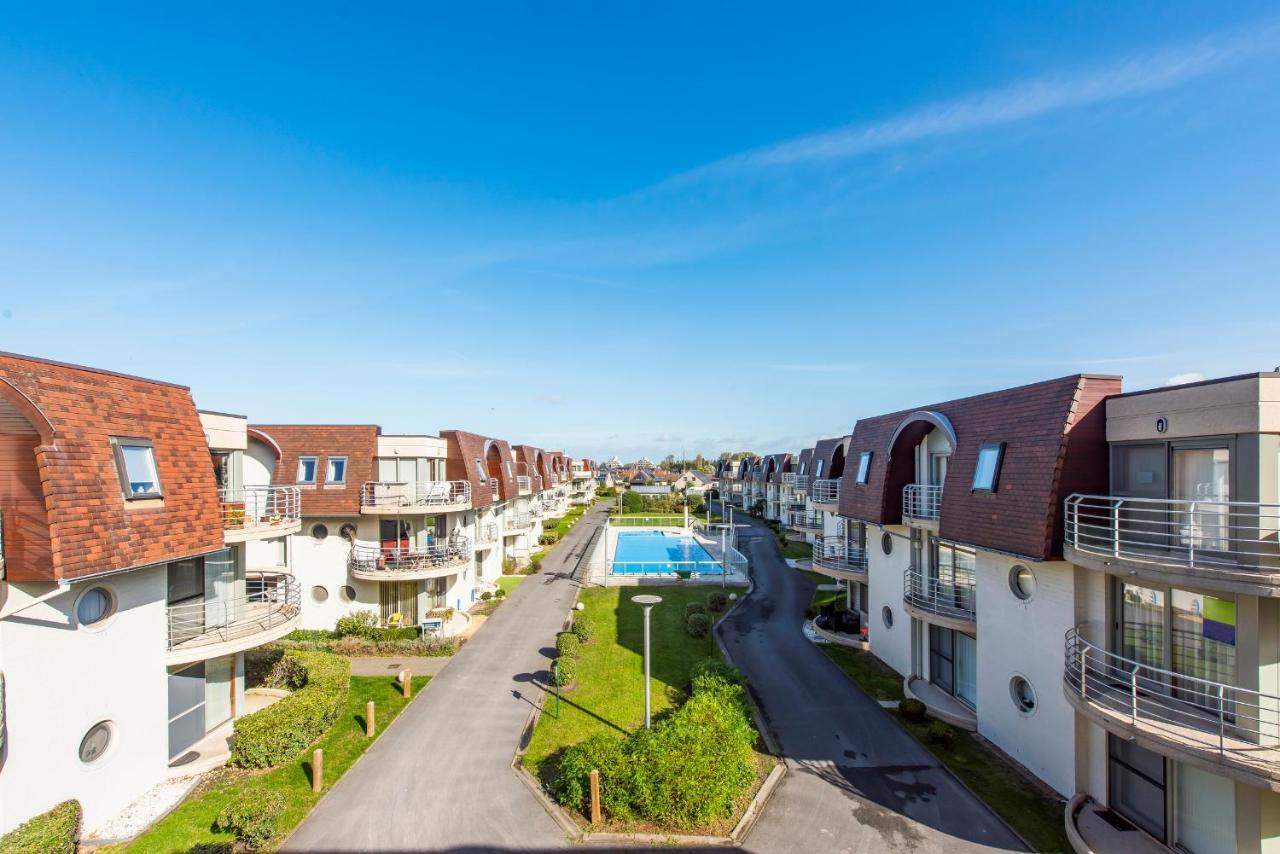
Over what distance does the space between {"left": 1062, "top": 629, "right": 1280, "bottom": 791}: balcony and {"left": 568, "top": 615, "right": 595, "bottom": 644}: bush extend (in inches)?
636

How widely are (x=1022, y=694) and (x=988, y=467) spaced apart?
557 centimetres

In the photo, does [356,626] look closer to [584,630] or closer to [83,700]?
[584,630]

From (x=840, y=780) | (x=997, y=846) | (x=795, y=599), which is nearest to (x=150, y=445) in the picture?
(x=840, y=780)

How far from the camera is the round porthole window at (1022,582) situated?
13.6 meters

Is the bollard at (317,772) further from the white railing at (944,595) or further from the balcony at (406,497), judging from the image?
the white railing at (944,595)

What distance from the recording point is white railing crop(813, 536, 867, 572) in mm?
23938

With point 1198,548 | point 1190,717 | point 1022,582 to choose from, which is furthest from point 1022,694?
point 1198,548

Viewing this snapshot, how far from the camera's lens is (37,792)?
10109mm

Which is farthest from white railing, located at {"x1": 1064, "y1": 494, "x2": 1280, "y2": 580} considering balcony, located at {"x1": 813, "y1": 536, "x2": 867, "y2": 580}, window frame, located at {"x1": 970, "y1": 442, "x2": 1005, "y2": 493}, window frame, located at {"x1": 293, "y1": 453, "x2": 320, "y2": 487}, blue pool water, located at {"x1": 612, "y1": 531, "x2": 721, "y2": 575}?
blue pool water, located at {"x1": 612, "y1": 531, "x2": 721, "y2": 575}

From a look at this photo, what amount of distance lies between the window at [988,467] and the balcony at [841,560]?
9.73m

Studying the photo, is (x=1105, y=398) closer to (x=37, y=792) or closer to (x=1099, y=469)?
(x=1099, y=469)

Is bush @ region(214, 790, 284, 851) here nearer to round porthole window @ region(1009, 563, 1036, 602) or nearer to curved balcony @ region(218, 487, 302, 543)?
curved balcony @ region(218, 487, 302, 543)

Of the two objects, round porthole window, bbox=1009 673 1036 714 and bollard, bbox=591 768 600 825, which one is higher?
round porthole window, bbox=1009 673 1036 714

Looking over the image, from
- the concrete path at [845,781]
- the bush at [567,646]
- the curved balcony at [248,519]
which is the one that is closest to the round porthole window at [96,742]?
the curved balcony at [248,519]
